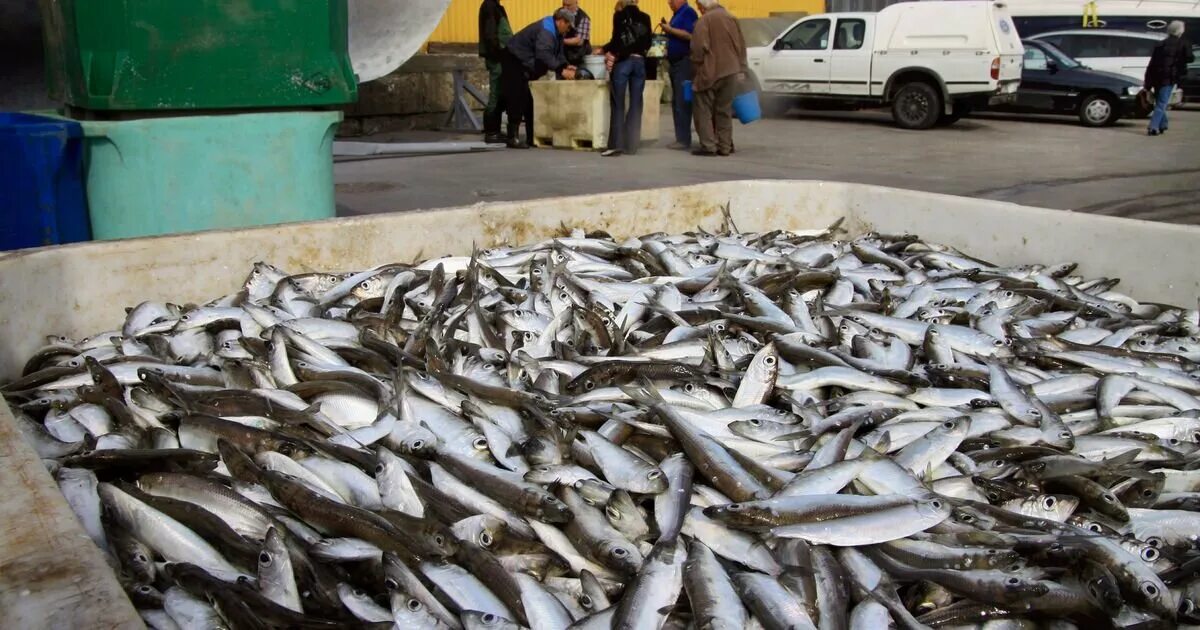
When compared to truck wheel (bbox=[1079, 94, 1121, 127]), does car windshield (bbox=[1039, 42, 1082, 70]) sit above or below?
above

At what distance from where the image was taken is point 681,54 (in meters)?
13.8

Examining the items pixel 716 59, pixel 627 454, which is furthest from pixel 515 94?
pixel 627 454

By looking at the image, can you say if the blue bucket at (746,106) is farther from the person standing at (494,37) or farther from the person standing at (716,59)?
the person standing at (494,37)

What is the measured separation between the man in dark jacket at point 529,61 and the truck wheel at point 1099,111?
12.2 meters

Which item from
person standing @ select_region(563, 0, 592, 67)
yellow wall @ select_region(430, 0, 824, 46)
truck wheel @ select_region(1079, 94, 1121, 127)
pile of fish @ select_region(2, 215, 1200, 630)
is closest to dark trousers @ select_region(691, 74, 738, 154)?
person standing @ select_region(563, 0, 592, 67)

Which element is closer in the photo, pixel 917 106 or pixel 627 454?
pixel 627 454

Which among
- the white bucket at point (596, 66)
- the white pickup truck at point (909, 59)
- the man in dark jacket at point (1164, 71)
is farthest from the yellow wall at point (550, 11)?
the man in dark jacket at point (1164, 71)

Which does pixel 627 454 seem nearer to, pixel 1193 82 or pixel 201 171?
pixel 201 171

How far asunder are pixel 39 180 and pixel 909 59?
56.3 ft

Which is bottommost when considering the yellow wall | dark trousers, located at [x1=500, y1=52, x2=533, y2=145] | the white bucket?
dark trousers, located at [x1=500, y1=52, x2=533, y2=145]

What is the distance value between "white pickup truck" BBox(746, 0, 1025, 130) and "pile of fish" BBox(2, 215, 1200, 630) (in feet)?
49.7

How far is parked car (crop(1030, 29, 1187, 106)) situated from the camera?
2097 centimetres

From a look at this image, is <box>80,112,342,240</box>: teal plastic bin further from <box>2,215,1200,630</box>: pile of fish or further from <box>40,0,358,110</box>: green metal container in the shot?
<box>2,215,1200,630</box>: pile of fish

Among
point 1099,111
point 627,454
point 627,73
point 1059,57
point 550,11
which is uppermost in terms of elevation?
point 550,11
